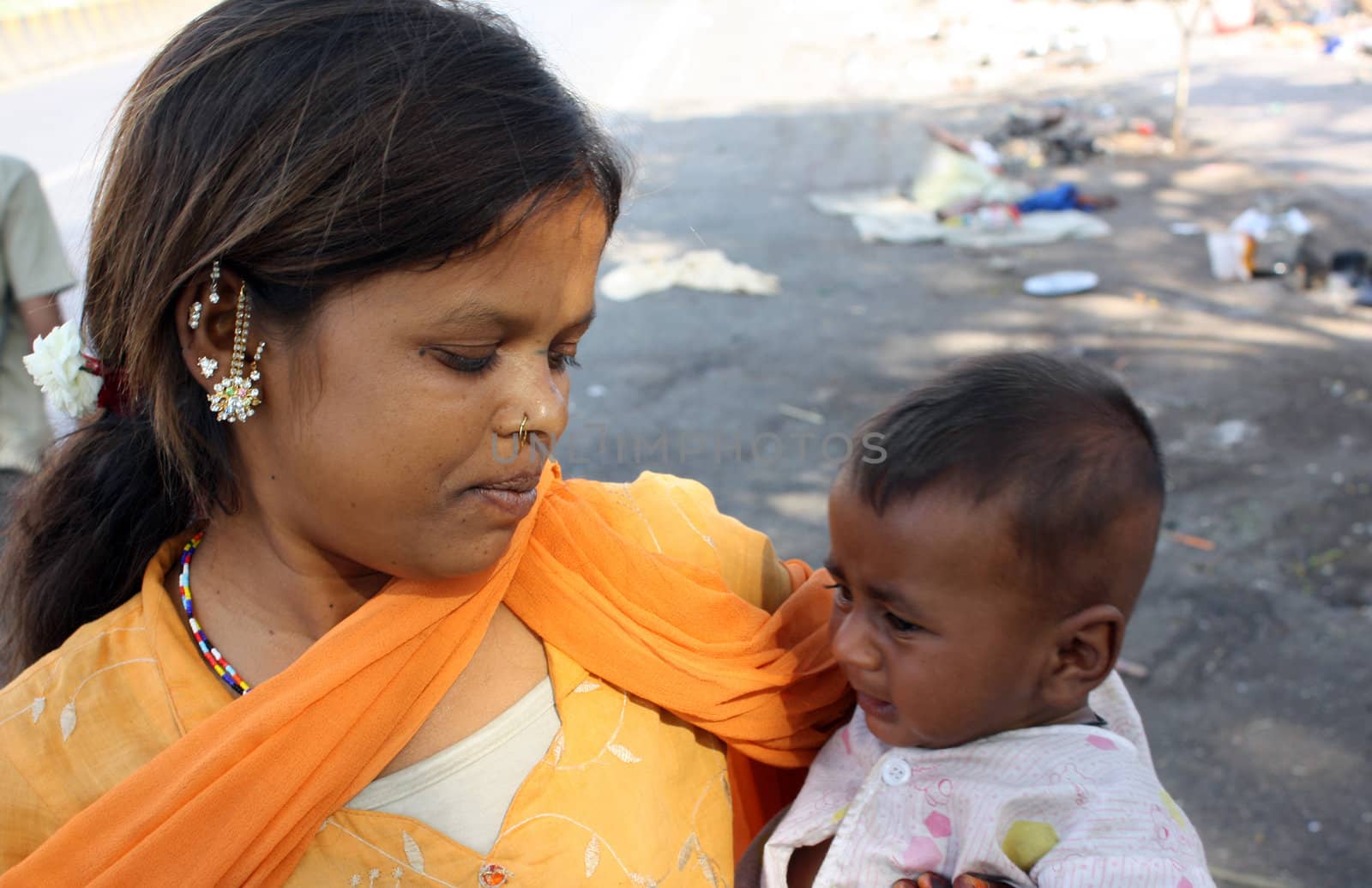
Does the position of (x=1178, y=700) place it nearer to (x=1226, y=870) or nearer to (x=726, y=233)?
(x=1226, y=870)

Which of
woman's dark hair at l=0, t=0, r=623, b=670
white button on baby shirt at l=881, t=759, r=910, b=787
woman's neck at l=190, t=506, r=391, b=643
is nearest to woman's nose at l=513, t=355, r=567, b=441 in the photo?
woman's dark hair at l=0, t=0, r=623, b=670

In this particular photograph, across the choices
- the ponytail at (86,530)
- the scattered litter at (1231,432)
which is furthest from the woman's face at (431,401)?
the scattered litter at (1231,432)

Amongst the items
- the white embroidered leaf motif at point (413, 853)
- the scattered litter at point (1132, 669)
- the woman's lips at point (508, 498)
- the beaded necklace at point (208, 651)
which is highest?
the woman's lips at point (508, 498)

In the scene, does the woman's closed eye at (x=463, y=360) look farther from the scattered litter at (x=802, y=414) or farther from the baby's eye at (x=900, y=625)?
the scattered litter at (x=802, y=414)

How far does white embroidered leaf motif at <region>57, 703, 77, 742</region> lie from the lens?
4.65ft

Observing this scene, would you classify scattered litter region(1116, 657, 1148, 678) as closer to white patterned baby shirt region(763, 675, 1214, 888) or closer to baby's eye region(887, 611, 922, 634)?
white patterned baby shirt region(763, 675, 1214, 888)

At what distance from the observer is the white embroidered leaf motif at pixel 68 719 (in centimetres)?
142

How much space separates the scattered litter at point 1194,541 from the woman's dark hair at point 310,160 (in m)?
4.19

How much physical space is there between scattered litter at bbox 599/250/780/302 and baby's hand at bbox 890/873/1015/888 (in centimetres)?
693

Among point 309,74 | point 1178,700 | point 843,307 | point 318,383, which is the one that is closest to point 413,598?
point 318,383

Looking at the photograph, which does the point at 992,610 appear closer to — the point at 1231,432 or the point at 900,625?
the point at 900,625

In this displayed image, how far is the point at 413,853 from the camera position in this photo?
1475 millimetres

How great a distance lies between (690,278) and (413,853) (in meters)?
7.41

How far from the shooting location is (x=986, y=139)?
39.8 ft
